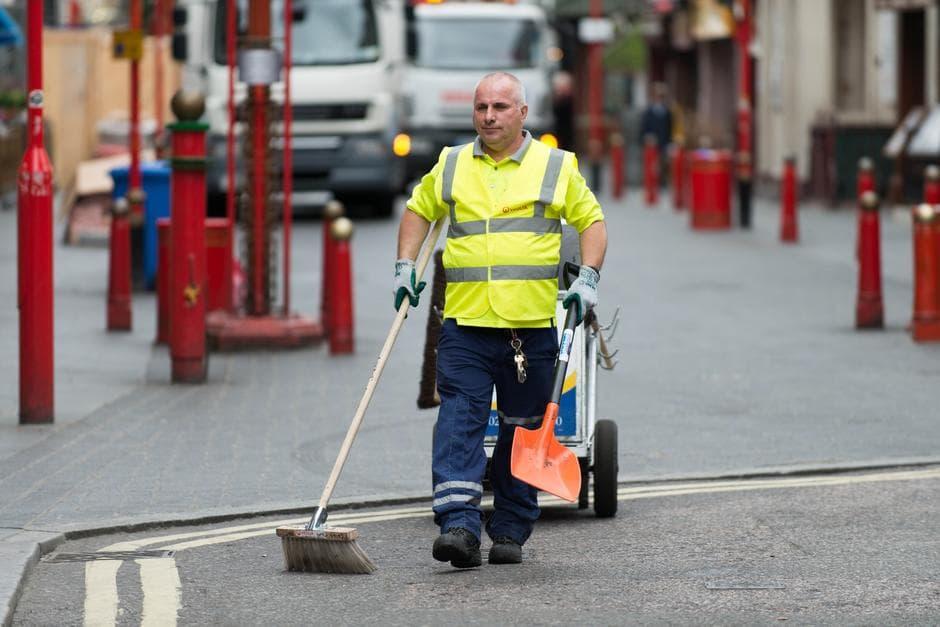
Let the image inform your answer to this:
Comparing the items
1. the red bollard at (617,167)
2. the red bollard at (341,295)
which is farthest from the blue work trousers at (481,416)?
the red bollard at (617,167)

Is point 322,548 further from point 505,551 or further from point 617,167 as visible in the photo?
point 617,167

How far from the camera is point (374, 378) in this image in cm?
764

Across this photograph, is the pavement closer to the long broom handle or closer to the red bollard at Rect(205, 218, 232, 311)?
the red bollard at Rect(205, 218, 232, 311)

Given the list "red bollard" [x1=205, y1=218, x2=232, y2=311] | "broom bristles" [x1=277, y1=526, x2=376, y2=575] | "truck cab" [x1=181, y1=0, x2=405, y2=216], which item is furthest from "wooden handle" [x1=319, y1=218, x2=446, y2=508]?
"truck cab" [x1=181, y1=0, x2=405, y2=216]

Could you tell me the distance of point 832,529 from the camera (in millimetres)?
8141

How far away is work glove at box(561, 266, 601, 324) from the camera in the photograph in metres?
7.57

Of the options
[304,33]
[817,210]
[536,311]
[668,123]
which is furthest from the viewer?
[668,123]

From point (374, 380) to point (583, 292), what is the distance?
77 cm

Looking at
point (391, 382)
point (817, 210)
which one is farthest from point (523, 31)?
point (391, 382)

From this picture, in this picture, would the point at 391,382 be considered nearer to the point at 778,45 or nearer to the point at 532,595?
the point at 532,595

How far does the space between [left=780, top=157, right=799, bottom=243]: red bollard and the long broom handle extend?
1661 cm

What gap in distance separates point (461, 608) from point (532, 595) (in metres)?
0.29

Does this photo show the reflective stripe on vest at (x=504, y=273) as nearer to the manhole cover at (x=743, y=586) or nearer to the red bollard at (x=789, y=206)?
the manhole cover at (x=743, y=586)

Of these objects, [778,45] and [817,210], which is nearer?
[817,210]
